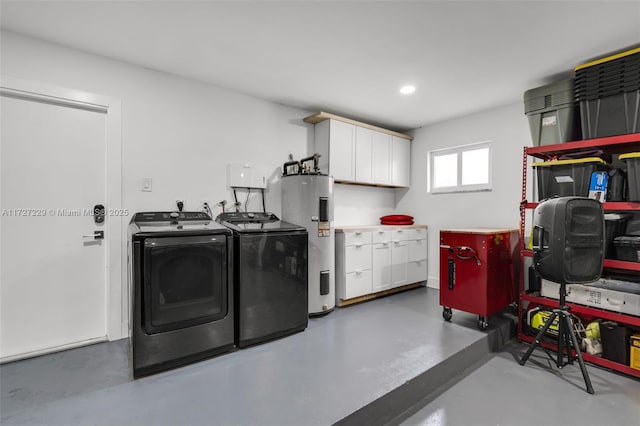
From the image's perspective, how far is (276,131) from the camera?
12.6ft

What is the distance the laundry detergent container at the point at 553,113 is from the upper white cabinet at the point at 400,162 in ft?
6.32

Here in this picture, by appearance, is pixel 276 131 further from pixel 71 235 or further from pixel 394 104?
pixel 71 235

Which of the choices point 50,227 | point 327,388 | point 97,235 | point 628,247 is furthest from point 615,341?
point 50,227

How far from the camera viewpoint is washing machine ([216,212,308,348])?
2.62 m

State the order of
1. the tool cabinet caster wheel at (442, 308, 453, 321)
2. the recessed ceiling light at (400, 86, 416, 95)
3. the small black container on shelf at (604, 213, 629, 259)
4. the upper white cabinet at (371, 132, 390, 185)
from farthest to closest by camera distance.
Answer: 1. the upper white cabinet at (371, 132, 390, 185)
2. the recessed ceiling light at (400, 86, 416, 95)
3. the tool cabinet caster wheel at (442, 308, 453, 321)
4. the small black container on shelf at (604, 213, 629, 259)

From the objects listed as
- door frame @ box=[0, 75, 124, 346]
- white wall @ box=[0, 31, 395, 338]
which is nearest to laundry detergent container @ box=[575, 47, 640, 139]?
white wall @ box=[0, 31, 395, 338]

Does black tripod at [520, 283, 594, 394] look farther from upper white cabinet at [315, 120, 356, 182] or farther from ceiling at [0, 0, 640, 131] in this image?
upper white cabinet at [315, 120, 356, 182]

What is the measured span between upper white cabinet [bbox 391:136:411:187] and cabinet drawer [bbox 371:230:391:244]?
983 mm

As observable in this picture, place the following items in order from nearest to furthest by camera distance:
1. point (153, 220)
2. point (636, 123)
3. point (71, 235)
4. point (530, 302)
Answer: point (636, 123)
point (71, 235)
point (153, 220)
point (530, 302)

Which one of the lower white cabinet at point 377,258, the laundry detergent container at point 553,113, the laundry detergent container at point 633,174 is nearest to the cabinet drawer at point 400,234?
the lower white cabinet at point 377,258

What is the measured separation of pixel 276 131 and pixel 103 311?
2661 mm

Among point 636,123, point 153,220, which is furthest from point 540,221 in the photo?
point 153,220

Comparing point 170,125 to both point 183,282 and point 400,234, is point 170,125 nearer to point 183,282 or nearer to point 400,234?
point 183,282

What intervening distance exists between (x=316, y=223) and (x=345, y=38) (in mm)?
1870
